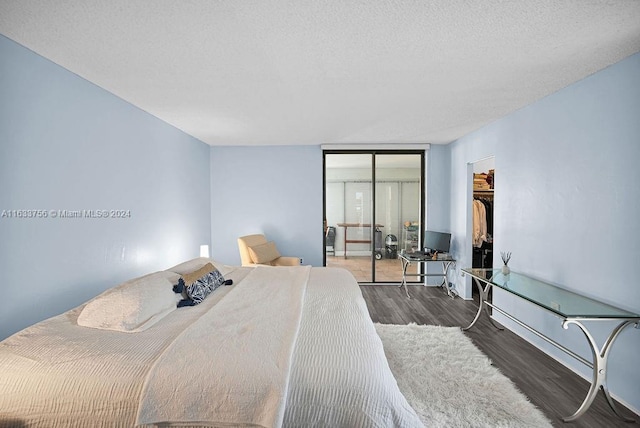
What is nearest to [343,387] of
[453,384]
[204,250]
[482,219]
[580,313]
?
[453,384]

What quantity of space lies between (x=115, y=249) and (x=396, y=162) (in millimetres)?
4559

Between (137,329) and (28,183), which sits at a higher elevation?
(28,183)

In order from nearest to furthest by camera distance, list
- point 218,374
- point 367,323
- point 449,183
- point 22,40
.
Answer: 1. point 218,374
2. point 22,40
3. point 367,323
4. point 449,183

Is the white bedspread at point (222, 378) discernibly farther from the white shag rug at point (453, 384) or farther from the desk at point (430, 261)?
the desk at point (430, 261)

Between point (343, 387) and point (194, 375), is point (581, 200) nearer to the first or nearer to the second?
point (343, 387)

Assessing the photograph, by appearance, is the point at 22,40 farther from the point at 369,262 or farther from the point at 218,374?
the point at 369,262

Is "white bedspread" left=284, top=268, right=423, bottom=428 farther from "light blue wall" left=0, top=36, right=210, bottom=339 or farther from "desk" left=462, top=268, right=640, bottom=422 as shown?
"light blue wall" left=0, top=36, right=210, bottom=339

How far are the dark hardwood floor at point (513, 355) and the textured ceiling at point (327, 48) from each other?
2536 mm

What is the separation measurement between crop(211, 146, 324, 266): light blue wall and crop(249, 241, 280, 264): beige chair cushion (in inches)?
17.3

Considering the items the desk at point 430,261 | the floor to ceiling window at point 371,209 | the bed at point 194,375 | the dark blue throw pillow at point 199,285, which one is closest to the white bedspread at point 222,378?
the bed at point 194,375

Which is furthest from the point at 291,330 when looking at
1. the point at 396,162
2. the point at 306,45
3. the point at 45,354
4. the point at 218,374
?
the point at 396,162

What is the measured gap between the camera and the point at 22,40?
202 cm

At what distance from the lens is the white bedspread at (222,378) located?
4.66 feet

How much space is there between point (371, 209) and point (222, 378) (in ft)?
15.0
